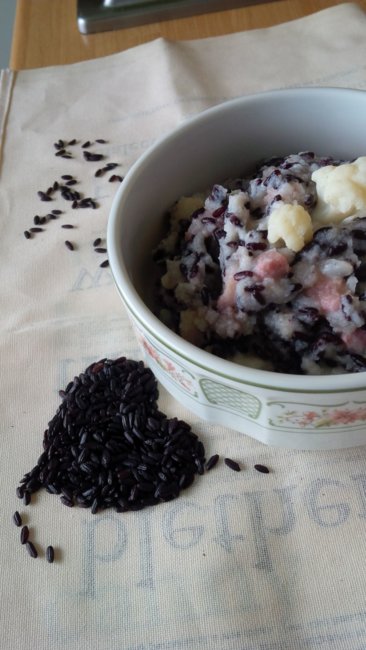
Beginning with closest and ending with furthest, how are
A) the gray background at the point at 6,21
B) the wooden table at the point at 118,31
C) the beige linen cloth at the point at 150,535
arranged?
the beige linen cloth at the point at 150,535
the wooden table at the point at 118,31
the gray background at the point at 6,21

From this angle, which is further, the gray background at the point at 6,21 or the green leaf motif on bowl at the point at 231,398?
the gray background at the point at 6,21

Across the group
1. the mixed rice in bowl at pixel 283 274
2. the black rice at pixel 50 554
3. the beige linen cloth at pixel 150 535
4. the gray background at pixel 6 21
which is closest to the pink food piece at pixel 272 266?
the mixed rice in bowl at pixel 283 274

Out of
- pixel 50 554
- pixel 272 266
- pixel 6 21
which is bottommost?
pixel 50 554

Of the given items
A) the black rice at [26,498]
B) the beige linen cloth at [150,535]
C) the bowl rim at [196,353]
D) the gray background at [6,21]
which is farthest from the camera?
the gray background at [6,21]

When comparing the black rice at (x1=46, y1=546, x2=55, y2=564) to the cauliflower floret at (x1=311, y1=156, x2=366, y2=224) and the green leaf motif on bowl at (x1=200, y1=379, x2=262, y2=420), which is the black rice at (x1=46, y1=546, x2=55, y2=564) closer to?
the green leaf motif on bowl at (x1=200, y1=379, x2=262, y2=420)

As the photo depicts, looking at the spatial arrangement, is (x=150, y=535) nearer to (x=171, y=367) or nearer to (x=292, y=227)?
(x=171, y=367)

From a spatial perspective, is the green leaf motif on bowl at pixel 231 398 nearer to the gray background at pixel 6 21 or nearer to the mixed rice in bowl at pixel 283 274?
the mixed rice in bowl at pixel 283 274

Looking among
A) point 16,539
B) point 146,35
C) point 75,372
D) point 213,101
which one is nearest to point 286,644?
point 16,539

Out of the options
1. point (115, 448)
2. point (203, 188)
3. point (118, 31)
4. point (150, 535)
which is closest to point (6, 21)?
point (118, 31)
